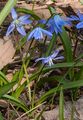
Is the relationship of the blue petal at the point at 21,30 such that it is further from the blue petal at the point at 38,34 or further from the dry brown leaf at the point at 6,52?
the dry brown leaf at the point at 6,52

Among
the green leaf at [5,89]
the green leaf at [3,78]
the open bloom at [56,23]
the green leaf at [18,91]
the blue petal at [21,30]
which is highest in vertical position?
the open bloom at [56,23]

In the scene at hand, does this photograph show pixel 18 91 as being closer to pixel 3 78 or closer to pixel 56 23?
pixel 3 78

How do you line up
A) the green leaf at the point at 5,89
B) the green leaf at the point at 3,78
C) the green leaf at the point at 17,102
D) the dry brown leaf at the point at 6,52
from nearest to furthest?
1. the green leaf at the point at 5,89
2. the green leaf at the point at 17,102
3. the green leaf at the point at 3,78
4. the dry brown leaf at the point at 6,52

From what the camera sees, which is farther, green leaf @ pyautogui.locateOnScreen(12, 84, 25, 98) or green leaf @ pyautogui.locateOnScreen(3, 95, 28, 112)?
green leaf @ pyautogui.locateOnScreen(12, 84, 25, 98)

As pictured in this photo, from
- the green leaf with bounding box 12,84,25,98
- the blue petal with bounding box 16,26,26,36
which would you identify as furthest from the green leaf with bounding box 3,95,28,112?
the blue petal with bounding box 16,26,26,36

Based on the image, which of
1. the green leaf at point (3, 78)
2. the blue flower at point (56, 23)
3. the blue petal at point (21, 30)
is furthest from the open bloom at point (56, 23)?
the green leaf at point (3, 78)

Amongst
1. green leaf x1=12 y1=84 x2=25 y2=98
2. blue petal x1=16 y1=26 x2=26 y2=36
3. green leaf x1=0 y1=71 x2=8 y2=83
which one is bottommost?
green leaf x1=12 y1=84 x2=25 y2=98

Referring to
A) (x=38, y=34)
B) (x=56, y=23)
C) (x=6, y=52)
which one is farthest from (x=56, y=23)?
(x=6, y=52)

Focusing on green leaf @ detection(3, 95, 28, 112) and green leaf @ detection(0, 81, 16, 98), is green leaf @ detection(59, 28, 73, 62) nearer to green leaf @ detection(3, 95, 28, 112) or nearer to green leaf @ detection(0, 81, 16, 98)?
green leaf @ detection(3, 95, 28, 112)

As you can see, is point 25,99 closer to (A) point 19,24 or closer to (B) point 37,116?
(B) point 37,116
